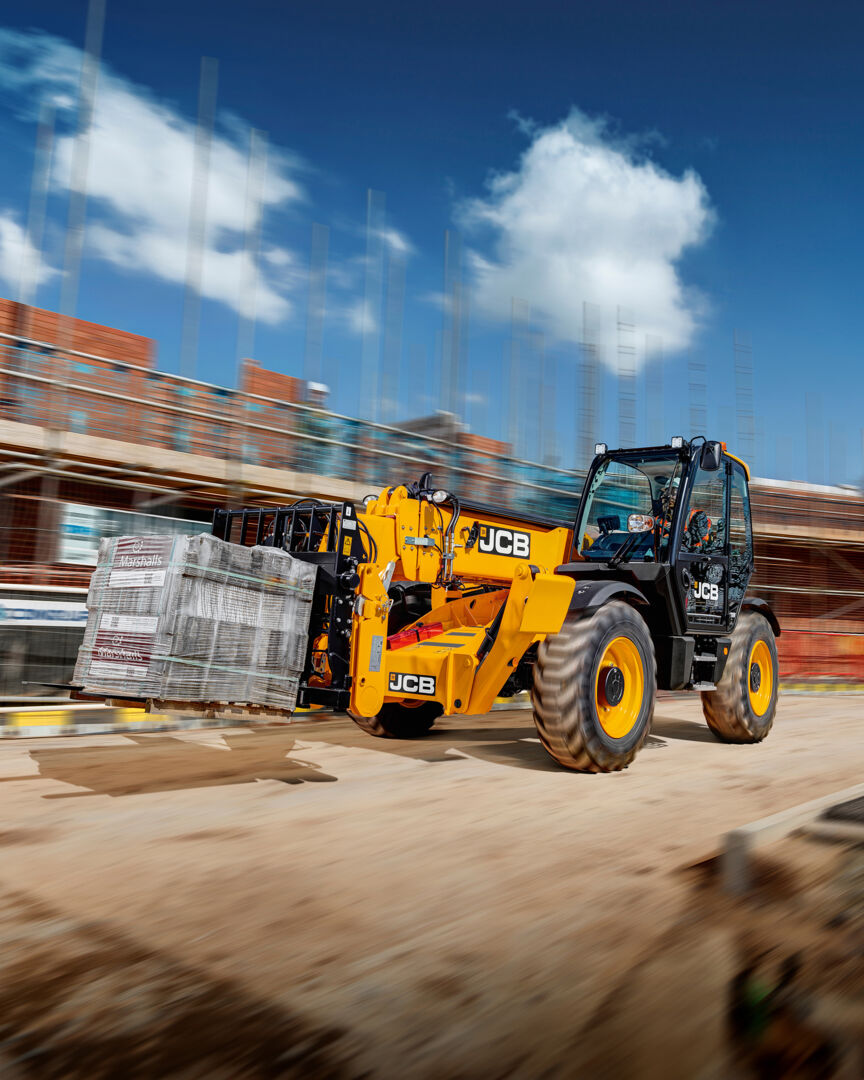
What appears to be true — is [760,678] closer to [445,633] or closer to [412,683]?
[445,633]

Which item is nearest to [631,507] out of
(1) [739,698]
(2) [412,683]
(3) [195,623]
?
(1) [739,698]

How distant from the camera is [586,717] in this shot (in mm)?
7145

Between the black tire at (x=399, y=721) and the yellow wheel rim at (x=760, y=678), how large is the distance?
3584mm

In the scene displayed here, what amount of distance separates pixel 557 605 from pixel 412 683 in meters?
1.38

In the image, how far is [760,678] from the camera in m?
10.2

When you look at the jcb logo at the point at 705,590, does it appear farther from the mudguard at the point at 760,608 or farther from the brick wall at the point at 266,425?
the brick wall at the point at 266,425

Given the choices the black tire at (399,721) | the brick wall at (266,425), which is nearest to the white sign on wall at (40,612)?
the black tire at (399,721)

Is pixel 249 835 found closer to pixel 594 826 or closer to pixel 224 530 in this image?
pixel 594 826

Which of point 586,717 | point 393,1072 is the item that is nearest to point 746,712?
point 586,717

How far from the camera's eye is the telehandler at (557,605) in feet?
23.2

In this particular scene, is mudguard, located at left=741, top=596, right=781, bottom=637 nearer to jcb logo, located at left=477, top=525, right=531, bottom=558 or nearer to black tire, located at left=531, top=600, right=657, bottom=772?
jcb logo, located at left=477, top=525, right=531, bottom=558

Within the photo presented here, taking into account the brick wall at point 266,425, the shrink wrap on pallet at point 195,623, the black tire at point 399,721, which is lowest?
the black tire at point 399,721

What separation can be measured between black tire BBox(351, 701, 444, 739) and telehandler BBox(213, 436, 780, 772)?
0.02 metres

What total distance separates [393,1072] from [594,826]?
329 centimetres
